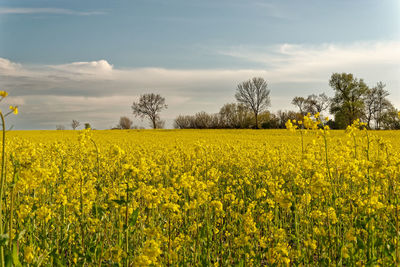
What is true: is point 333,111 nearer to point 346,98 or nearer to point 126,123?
point 346,98

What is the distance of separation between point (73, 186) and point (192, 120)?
61027mm

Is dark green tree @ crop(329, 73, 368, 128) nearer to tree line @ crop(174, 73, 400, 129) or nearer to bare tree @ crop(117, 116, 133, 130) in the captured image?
tree line @ crop(174, 73, 400, 129)

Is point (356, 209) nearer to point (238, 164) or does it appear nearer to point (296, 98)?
point (238, 164)

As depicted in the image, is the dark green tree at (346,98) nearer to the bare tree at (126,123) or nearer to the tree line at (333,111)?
the tree line at (333,111)

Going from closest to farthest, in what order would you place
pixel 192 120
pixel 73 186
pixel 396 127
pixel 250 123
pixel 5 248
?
1. pixel 5 248
2. pixel 73 186
3. pixel 396 127
4. pixel 250 123
5. pixel 192 120

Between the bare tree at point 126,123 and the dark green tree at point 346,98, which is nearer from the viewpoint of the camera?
the dark green tree at point 346,98

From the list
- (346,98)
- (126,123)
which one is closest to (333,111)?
(346,98)

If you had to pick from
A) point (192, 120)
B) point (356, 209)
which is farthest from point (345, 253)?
point (192, 120)

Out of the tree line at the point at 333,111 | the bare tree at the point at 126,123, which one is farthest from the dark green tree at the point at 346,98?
the bare tree at the point at 126,123

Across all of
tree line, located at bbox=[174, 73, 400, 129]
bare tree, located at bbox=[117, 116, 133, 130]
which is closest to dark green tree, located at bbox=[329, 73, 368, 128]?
tree line, located at bbox=[174, 73, 400, 129]

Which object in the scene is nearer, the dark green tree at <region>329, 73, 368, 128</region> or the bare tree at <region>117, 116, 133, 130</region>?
the dark green tree at <region>329, 73, 368, 128</region>

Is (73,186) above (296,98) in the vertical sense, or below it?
below

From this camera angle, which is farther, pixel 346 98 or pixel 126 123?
pixel 126 123

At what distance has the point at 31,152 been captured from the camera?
15.0 ft
